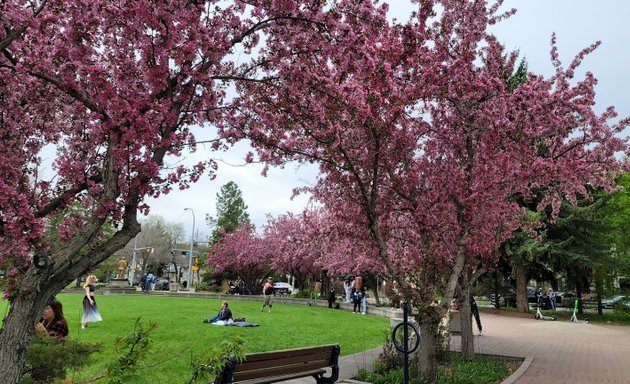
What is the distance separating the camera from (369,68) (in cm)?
628

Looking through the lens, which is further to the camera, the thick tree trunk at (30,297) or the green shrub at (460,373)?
the green shrub at (460,373)

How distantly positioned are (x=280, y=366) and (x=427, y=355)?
10.3ft

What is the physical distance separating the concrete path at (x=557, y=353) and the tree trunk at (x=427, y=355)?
1.25 metres

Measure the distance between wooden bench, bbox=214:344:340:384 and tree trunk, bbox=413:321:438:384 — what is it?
72.1 inches

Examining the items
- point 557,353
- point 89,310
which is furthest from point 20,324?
point 557,353

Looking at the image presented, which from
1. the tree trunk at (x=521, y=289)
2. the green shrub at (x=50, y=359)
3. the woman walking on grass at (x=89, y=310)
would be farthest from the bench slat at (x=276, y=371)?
the tree trunk at (x=521, y=289)

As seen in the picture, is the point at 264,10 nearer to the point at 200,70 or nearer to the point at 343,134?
the point at 200,70

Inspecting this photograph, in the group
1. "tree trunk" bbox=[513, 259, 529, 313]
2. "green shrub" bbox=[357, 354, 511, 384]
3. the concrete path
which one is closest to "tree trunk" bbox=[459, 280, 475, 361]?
"green shrub" bbox=[357, 354, 511, 384]

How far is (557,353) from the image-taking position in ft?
39.0

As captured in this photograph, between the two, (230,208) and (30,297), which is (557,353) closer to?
(30,297)

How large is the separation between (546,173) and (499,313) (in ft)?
71.5

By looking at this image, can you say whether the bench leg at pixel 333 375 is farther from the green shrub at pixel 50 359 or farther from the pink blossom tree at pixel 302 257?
the pink blossom tree at pixel 302 257

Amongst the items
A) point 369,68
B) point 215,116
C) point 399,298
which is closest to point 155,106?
point 215,116

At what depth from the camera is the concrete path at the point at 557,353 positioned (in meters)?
8.61
